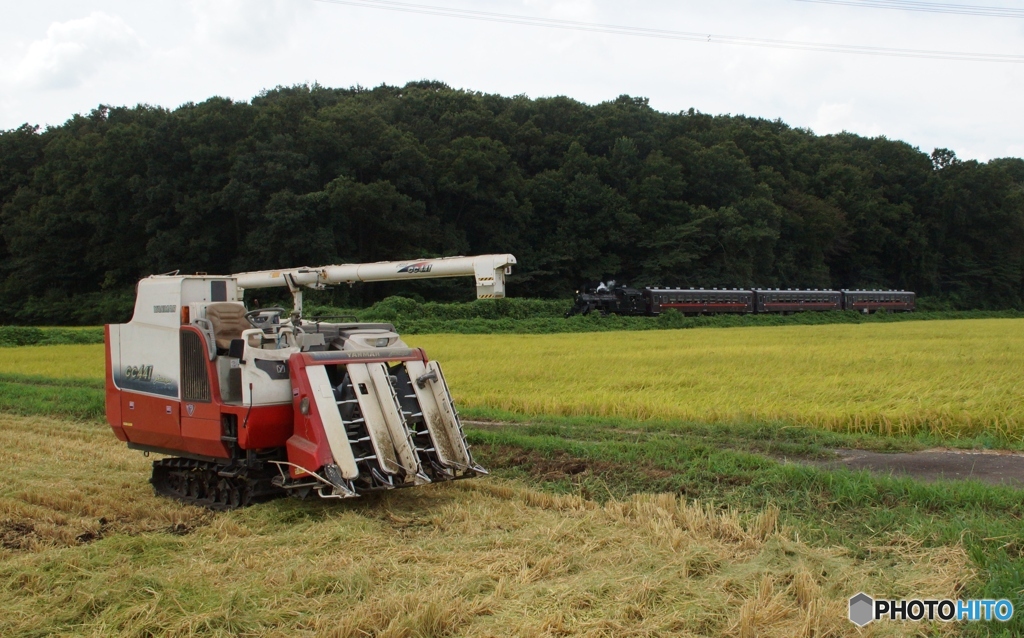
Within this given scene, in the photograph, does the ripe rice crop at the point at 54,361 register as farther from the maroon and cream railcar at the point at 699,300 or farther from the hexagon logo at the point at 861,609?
the maroon and cream railcar at the point at 699,300

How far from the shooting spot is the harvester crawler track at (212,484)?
8898mm

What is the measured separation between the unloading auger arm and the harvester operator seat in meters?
0.63

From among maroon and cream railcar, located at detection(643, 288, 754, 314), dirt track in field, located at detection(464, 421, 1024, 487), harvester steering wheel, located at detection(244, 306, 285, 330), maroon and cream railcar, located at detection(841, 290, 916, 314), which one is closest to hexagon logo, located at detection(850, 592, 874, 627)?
dirt track in field, located at detection(464, 421, 1024, 487)

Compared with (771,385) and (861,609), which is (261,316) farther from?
(771,385)

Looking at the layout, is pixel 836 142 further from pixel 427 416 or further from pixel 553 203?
pixel 427 416

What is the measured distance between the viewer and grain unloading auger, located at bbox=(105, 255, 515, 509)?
27.9 feet

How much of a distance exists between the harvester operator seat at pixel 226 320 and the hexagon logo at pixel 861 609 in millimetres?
6637

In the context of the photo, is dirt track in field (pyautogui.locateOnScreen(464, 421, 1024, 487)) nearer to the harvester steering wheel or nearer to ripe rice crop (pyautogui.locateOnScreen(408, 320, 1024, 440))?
ripe rice crop (pyautogui.locateOnScreen(408, 320, 1024, 440))

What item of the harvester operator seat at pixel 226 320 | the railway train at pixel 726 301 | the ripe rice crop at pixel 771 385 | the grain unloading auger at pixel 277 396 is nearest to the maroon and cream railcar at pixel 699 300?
the railway train at pixel 726 301

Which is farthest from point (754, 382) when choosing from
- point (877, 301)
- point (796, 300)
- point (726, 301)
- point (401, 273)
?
point (877, 301)

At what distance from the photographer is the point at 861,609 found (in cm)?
560

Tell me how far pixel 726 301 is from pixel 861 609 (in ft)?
174

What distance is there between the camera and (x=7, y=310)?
2232 inches

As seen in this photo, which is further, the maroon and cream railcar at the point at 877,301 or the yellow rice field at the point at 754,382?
A: the maroon and cream railcar at the point at 877,301
